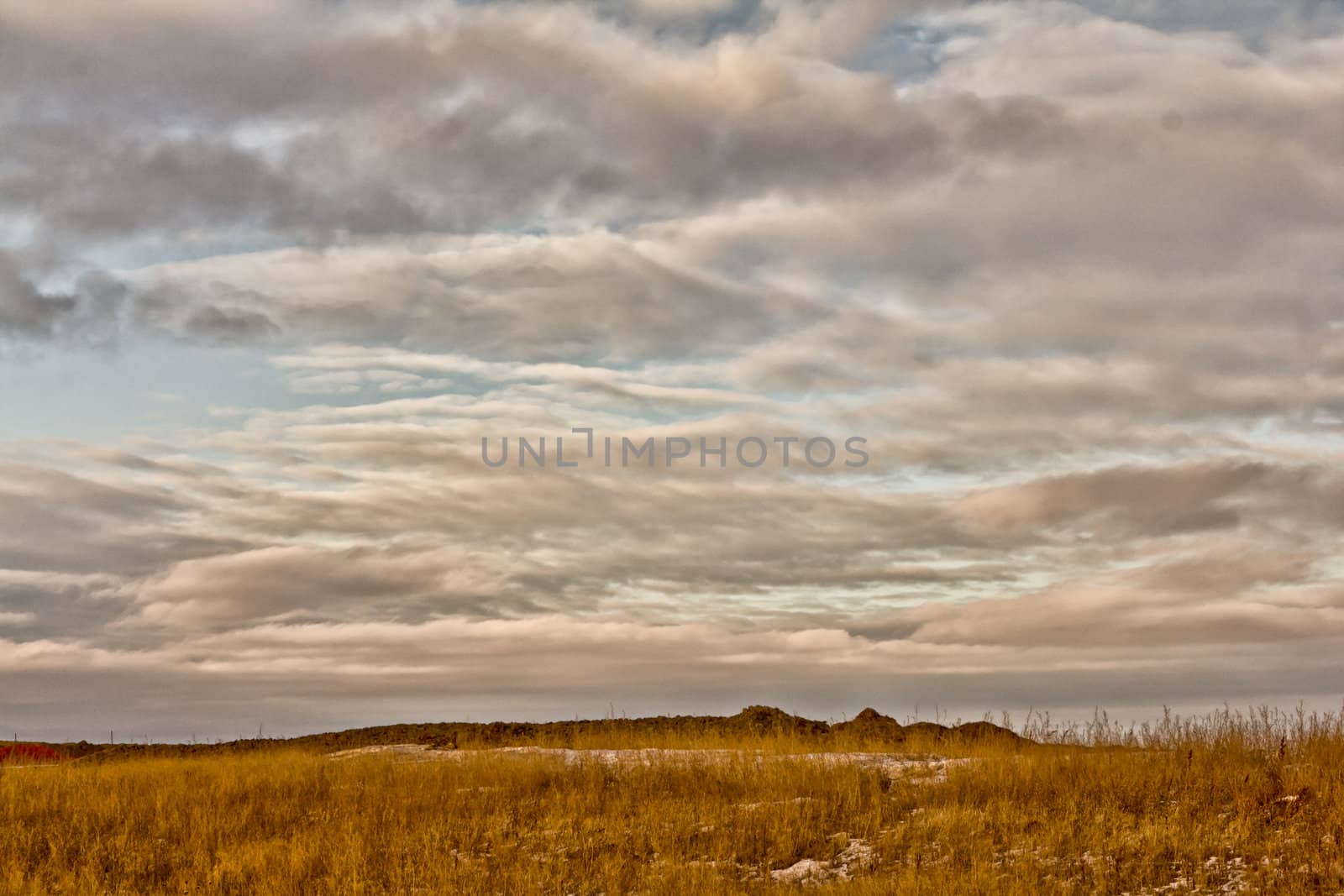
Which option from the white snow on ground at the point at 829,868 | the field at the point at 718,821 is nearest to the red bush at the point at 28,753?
the field at the point at 718,821

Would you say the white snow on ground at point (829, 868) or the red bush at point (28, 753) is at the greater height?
the red bush at point (28, 753)

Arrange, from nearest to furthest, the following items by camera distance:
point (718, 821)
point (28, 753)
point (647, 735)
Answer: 1. point (718, 821)
2. point (647, 735)
3. point (28, 753)

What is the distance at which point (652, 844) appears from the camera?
12.1m

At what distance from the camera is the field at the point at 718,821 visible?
1081 centimetres

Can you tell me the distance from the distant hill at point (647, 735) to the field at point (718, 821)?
99 cm

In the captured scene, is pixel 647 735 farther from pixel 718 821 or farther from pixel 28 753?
pixel 28 753

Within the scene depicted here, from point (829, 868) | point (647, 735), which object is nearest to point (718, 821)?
point (829, 868)

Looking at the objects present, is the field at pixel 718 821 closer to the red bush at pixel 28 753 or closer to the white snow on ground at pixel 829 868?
the white snow on ground at pixel 829 868

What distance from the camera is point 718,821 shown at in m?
12.7

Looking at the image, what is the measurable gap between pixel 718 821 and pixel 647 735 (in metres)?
7.05

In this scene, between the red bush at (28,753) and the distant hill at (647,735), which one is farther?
the red bush at (28,753)

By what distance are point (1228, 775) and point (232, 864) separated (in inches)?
438

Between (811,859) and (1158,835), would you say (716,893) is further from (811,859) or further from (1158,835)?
(1158,835)

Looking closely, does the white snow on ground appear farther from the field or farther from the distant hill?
the distant hill
